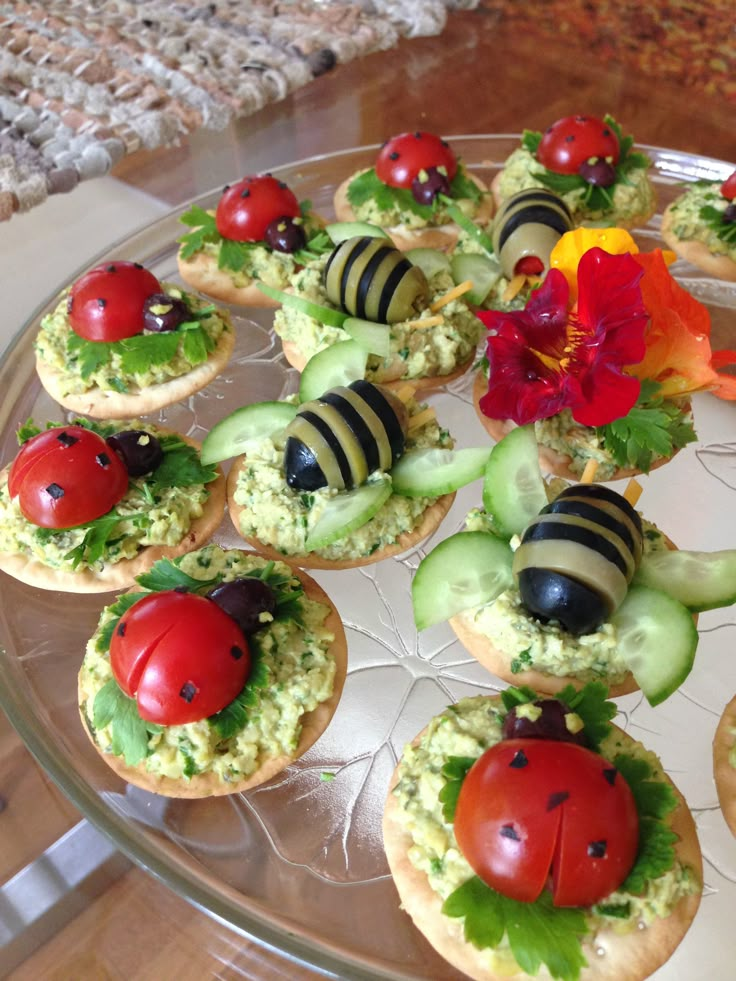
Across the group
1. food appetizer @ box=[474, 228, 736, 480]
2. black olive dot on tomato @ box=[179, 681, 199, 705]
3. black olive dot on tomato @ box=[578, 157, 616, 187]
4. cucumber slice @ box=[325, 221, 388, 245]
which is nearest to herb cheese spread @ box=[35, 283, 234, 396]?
cucumber slice @ box=[325, 221, 388, 245]

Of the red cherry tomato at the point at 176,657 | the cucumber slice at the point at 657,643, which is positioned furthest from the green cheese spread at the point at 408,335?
the red cherry tomato at the point at 176,657

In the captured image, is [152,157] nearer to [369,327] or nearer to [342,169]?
[342,169]

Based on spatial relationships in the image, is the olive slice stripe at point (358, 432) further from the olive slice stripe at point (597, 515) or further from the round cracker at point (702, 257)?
the round cracker at point (702, 257)

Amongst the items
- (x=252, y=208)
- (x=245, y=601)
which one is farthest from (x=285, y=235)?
(x=245, y=601)

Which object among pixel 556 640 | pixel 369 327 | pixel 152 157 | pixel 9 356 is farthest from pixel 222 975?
pixel 152 157

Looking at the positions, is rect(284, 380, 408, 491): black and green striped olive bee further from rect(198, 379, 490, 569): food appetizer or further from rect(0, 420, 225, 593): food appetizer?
rect(0, 420, 225, 593): food appetizer

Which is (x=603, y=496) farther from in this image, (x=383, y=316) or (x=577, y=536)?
(x=383, y=316)
